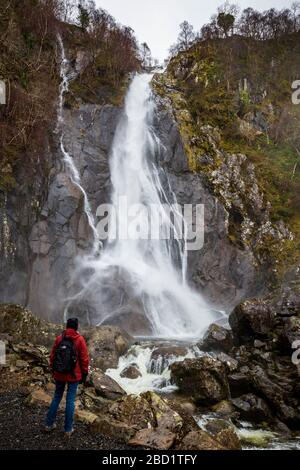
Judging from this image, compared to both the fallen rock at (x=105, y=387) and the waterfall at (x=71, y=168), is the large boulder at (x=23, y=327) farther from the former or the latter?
the waterfall at (x=71, y=168)

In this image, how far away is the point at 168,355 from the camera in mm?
14695

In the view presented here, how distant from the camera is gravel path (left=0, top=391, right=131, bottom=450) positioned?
22.7 feet

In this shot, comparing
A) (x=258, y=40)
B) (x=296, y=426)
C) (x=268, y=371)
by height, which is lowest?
(x=296, y=426)

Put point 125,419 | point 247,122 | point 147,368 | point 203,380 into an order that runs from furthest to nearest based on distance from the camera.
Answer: point 247,122 < point 147,368 < point 203,380 < point 125,419

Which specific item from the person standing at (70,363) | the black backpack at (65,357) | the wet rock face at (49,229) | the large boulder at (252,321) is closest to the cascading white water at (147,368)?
the large boulder at (252,321)

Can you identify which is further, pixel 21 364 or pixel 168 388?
pixel 168 388

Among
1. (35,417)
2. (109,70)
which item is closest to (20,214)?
(35,417)

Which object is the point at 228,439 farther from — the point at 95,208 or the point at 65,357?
the point at 95,208

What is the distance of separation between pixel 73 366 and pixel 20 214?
14.6 m

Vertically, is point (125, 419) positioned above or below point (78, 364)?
below

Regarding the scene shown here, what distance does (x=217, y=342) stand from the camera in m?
15.8

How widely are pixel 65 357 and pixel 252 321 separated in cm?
1091

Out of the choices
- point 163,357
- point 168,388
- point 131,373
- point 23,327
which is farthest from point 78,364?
point 23,327
